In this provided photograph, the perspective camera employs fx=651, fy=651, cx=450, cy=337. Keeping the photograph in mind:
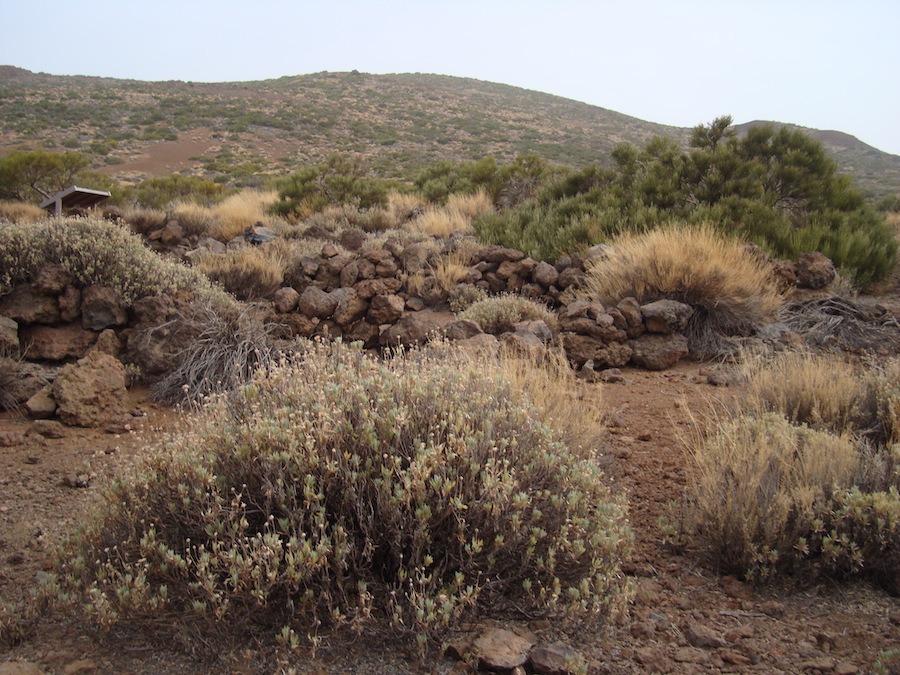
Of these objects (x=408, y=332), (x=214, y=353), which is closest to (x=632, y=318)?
(x=408, y=332)

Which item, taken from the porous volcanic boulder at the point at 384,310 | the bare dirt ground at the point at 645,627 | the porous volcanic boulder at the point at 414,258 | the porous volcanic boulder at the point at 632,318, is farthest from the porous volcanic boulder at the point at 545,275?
the bare dirt ground at the point at 645,627

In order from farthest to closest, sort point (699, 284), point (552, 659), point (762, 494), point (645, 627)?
point (699, 284), point (762, 494), point (645, 627), point (552, 659)

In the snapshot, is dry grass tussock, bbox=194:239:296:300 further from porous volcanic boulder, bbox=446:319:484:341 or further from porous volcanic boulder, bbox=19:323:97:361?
porous volcanic boulder, bbox=446:319:484:341

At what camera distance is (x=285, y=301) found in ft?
22.4

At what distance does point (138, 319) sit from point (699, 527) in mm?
5018

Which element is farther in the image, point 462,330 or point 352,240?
point 352,240

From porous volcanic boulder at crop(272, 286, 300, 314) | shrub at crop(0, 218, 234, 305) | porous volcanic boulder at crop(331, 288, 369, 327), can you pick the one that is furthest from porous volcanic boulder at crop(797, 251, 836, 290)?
shrub at crop(0, 218, 234, 305)

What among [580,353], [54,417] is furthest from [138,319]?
[580,353]

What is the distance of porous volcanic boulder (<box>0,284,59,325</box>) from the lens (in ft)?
18.4

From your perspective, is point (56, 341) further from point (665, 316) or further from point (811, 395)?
point (811, 395)

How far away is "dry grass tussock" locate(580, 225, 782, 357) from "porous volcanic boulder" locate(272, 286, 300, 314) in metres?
3.12

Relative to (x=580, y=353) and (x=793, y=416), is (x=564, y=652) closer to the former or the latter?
(x=793, y=416)

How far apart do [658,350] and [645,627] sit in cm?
399

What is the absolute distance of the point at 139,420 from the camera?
183 inches
